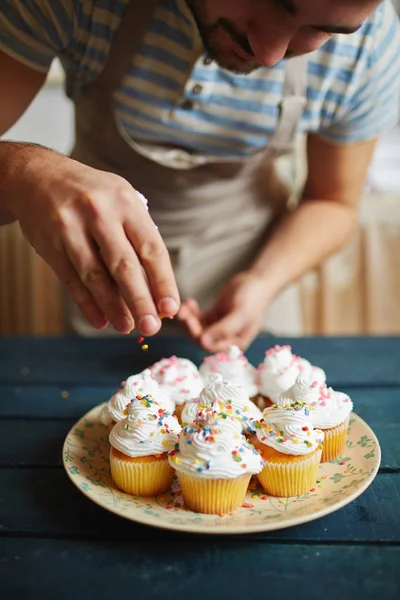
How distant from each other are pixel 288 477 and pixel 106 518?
25 cm

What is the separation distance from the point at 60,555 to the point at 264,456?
0.31 meters

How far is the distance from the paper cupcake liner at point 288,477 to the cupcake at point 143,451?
14 cm

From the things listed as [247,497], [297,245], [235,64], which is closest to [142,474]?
[247,497]

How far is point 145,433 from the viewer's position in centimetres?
95

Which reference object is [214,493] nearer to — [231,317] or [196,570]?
[196,570]

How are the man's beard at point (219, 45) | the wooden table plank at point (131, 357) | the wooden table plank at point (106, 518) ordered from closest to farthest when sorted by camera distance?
the wooden table plank at point (106, 518)
the man's beard at point (219, 45)
the wooden table plank at point (131, 357)

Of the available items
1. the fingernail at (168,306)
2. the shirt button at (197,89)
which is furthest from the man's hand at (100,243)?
the shirt button at (197,89)

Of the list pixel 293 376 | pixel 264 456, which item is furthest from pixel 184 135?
pixel 264 456

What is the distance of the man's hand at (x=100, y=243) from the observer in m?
0.79

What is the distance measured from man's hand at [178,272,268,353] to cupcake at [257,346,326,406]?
0.16m

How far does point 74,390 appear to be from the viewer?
1.35 metres

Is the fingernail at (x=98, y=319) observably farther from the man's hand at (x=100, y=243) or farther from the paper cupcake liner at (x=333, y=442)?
the paper cupcake liner at (x=333, y=442)

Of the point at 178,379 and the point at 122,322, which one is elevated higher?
the point at 122,322

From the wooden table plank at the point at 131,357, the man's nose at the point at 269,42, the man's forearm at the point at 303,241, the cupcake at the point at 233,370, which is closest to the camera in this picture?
the man's nose at the point at 269,42
